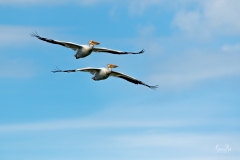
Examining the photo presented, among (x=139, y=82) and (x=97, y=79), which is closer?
(x=97, y=79)

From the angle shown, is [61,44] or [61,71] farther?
[61,44]

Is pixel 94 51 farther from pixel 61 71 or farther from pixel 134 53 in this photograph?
pixel 61 71

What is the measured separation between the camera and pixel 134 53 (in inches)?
3285

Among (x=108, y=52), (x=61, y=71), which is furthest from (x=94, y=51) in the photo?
(x=61, y=71)

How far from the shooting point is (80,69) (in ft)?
255

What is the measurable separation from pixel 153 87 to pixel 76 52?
8396mm

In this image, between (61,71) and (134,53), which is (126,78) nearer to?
(134,53)

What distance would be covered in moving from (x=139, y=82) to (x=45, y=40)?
10766mm

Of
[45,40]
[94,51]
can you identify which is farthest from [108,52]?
[45,40]

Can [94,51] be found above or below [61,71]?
above

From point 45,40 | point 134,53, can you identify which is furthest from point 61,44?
point 134,53

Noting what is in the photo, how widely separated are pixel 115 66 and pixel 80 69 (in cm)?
346

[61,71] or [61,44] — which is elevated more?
[61,44]

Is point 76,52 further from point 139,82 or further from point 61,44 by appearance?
point 139,82
